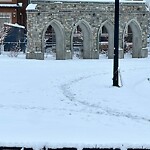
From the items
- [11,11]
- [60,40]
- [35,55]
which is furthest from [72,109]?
[11,11]

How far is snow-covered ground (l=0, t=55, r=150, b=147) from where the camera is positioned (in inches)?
319

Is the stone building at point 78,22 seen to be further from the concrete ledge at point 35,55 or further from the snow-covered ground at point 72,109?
the snow-covered ground at point 72,109

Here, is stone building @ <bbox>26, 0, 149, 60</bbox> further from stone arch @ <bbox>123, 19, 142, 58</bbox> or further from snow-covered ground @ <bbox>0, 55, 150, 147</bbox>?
snow-covered ground @ <bbox>0, 55, 150, 147</bbox>

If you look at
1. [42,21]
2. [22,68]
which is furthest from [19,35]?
[22,68]

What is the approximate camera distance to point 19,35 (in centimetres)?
3828

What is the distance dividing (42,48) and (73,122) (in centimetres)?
2178

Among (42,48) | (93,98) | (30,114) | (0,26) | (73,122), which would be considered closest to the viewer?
(73,122)

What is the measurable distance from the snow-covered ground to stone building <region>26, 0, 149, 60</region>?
11674mm

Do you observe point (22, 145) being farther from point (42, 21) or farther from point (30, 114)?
point (42, 21)

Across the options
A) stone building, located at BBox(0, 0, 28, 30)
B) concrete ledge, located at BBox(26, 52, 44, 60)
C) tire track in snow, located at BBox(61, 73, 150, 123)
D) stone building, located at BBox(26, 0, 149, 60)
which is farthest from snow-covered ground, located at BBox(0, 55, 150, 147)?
stone building, located at BBox(0, 0, 28, 30)

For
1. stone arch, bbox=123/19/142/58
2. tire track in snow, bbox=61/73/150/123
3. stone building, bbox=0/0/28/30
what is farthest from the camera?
stone building, bbox=0/0/28/30

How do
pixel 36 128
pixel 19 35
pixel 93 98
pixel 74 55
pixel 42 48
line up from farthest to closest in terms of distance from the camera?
pixel 19 35, pixel 74 55, pixel 42 48, pixel 93 98, pixel 36 128

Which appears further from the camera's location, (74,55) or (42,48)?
(74,55)

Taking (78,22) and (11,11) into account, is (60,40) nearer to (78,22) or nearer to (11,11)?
(78,22)
